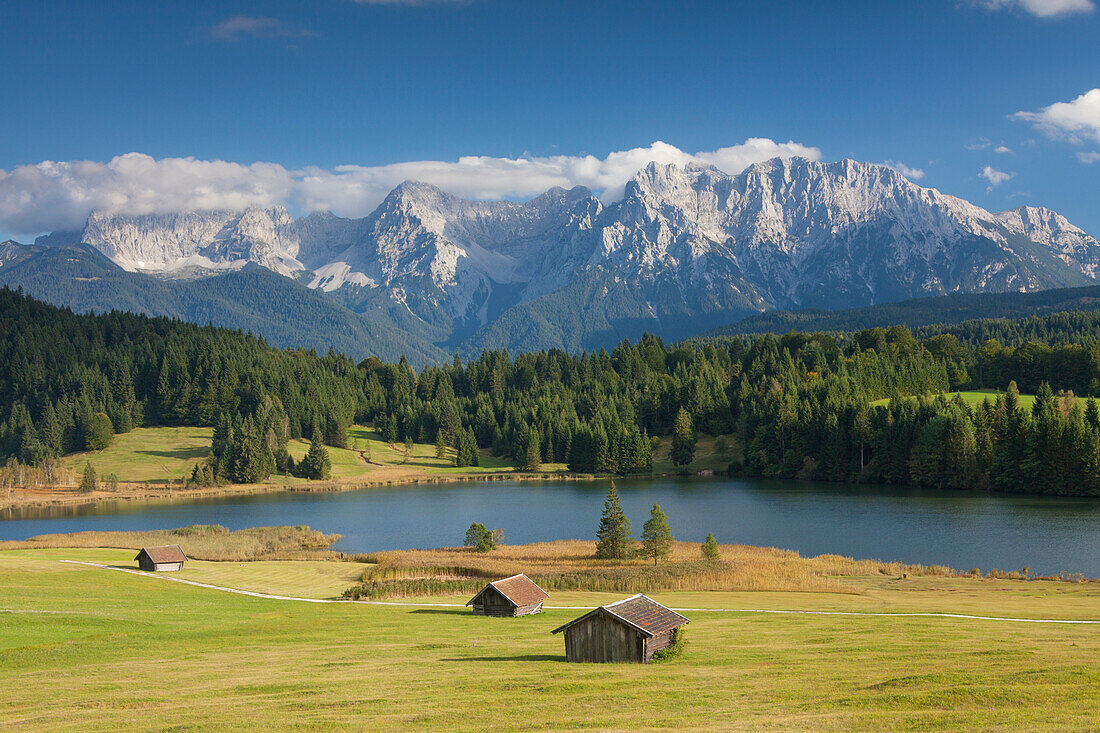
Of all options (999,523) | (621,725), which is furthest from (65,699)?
(999,523)

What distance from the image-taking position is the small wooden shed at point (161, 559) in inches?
2028

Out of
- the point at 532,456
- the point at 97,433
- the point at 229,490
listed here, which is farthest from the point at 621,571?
the point at 97,433

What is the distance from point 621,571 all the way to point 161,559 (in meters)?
29.4

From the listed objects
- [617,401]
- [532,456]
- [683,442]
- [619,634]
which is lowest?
[619,634]

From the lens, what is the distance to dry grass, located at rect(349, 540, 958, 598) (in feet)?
149

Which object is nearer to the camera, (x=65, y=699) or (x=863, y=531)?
(x=65, y=699)

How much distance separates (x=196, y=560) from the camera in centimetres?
6003

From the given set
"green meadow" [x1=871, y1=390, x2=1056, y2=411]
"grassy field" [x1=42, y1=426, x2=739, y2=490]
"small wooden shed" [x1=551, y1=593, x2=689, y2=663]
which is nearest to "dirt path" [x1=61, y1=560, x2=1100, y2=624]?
"small wooden shed" [x1=551, y1=593, x2=689, y2=663]

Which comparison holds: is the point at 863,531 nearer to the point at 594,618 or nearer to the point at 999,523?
the point at 999,523

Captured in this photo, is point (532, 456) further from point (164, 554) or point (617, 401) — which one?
point (164, 554)

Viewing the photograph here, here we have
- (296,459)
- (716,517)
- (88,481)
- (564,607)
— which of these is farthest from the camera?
(296,459)

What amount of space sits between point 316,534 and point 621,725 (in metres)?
64.4

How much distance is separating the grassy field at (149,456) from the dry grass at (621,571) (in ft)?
282

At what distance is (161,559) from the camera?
5181cm
